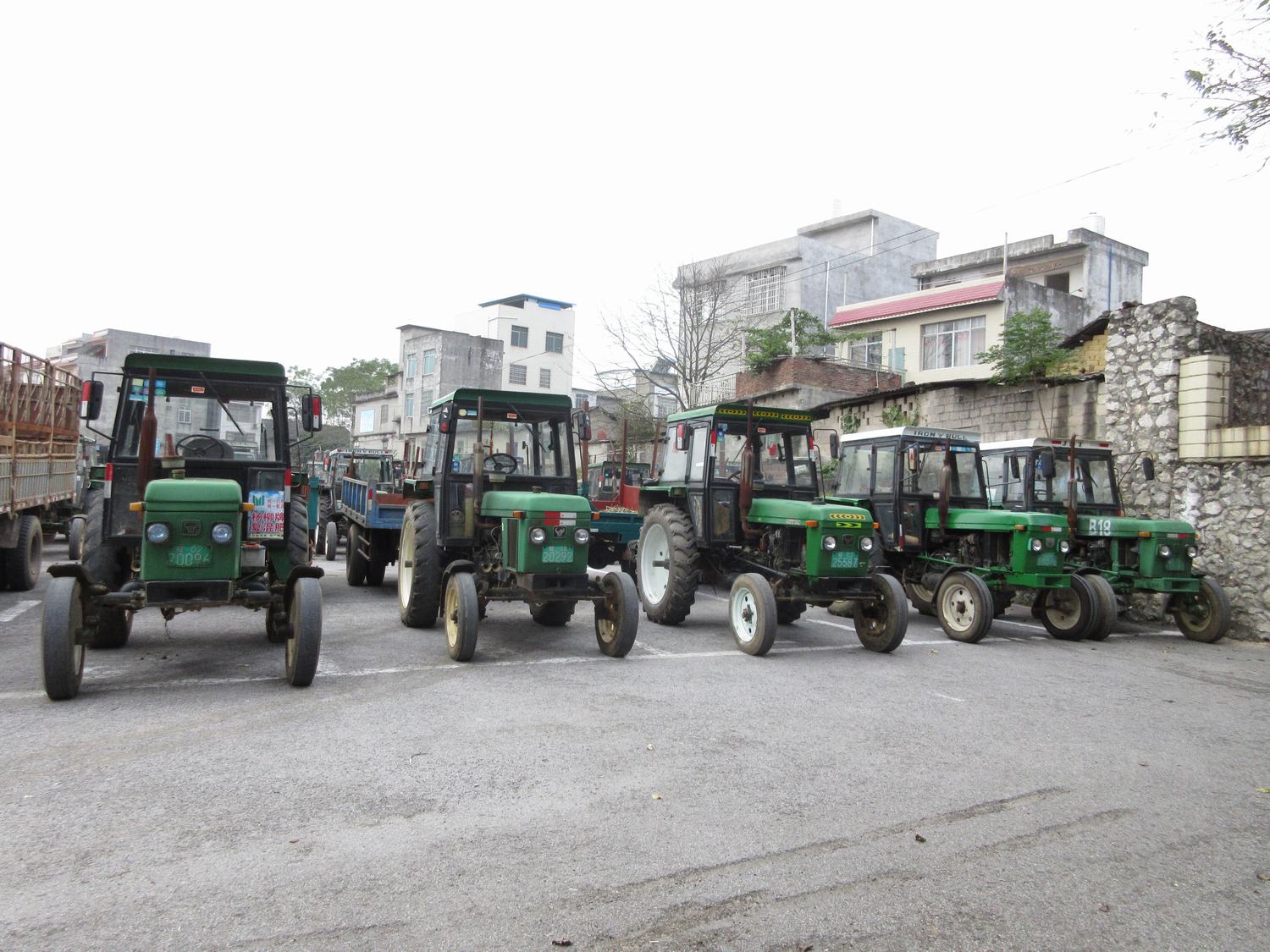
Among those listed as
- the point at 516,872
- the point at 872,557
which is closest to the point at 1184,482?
the point at 872,557

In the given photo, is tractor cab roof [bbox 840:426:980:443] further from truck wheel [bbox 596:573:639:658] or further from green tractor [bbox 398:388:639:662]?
truck wheel [bbox 596:573:639:658]

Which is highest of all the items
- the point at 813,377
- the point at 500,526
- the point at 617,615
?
the point at 813,377

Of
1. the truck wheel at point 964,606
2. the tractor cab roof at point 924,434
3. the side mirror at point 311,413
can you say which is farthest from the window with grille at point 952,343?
the side mirror at point 311,413

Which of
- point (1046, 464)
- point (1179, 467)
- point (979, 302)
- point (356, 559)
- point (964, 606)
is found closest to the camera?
point (964, 606)

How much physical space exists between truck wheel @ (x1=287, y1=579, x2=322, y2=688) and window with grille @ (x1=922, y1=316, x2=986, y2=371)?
872 inches

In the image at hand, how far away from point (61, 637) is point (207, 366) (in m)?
2.80

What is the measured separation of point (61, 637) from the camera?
5.31 metres

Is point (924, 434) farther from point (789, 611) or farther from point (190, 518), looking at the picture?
point (190, 518)

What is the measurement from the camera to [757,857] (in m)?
3.59

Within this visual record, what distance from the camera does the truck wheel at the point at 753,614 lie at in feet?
25.4

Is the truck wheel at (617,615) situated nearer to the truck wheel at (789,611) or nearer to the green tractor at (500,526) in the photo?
the green tractor at (500,526)

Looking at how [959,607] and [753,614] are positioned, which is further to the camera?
[959,607]

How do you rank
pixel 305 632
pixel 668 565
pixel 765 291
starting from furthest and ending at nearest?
pixel 765 291 → pixel 668 565 → pixel 305 632

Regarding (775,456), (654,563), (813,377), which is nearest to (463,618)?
(654,563)
